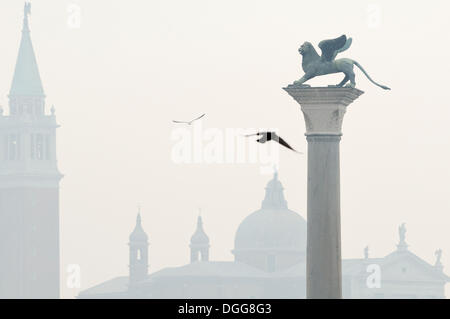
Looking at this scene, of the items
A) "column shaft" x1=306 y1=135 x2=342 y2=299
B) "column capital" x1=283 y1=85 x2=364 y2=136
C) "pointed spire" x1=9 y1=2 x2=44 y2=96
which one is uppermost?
"pointed spire" x1=9 y1=2 x2=44 y2=96

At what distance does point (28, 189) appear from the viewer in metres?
147

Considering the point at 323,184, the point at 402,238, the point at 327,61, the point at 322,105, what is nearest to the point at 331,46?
the point at 327,61

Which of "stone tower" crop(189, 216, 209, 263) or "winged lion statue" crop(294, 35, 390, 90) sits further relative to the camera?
"stone tower" crop(189, 216, 209, 263)

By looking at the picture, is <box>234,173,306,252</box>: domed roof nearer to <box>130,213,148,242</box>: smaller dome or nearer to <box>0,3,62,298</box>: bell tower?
<box>130,213,148,242</box>: smaller dome

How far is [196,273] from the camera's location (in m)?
149

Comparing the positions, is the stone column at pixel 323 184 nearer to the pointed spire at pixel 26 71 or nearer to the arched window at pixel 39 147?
the pointed spire at pixel 26 71

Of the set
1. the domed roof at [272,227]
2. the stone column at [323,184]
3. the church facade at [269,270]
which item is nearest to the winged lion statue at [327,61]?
the stone column at [323,184]

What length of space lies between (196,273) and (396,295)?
14.4 metres

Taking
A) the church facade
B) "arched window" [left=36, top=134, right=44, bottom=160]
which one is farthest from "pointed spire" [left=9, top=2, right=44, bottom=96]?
the church facade

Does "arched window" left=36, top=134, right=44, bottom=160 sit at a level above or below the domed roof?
above

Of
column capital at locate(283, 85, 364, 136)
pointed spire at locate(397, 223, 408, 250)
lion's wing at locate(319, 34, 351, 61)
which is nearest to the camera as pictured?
column capital at locate(283, 85, 364, 136)

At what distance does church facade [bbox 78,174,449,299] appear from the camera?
142750mm

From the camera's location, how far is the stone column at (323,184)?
21078mm

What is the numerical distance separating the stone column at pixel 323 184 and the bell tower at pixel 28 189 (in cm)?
12005
